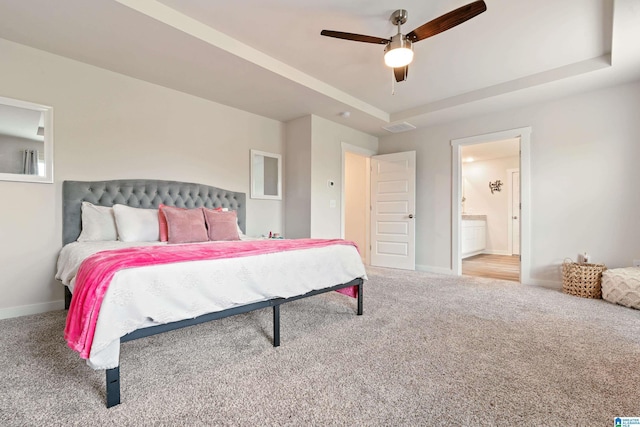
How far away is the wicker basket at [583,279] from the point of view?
3453 mm

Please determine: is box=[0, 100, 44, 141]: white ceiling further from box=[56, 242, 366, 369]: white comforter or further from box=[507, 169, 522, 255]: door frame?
box=[507, 169, 522, 255]: door frame

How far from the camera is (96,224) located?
3.04m

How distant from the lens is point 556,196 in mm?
4004

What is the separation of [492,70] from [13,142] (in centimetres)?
510

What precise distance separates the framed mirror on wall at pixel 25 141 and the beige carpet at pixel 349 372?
4.50 ft

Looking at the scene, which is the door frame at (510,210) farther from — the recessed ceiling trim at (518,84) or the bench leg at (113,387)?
the bench leg at (113,387)

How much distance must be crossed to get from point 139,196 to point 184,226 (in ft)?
2.99

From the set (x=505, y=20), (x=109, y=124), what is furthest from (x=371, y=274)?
(x=109, y=124)

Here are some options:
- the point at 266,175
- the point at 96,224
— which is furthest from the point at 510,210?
the point at 96,224

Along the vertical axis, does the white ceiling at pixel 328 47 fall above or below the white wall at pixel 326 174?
above

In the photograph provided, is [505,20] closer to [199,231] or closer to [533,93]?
[533,93]

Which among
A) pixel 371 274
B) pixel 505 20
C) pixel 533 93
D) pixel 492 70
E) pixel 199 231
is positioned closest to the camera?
pixel 505 20

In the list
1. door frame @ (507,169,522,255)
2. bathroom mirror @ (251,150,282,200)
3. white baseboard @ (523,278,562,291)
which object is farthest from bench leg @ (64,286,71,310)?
door frame @ (507,169,522,255)

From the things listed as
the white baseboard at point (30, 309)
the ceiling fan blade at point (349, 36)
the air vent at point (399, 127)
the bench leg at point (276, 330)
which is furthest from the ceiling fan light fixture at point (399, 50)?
the white baseboard at point (30, 309)
